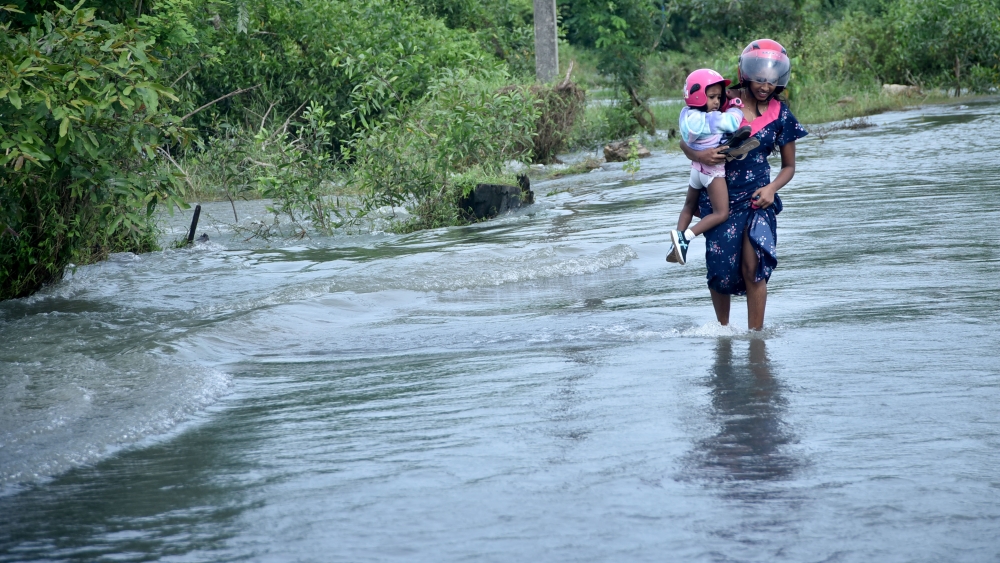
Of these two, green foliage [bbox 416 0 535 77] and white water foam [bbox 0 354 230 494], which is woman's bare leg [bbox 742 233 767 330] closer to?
white water foam [bbox 0 354 230 494]

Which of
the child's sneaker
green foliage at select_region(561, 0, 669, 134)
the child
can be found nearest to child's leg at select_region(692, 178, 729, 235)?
the child

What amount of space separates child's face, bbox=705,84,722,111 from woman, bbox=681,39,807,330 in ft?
0.58

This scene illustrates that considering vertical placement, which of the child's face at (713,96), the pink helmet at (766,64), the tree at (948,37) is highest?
the tree at (948,37)

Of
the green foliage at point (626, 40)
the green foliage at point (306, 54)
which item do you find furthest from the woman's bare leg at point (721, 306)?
the green foliage at point (626, 40)

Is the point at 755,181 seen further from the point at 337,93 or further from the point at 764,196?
the point at 337,93

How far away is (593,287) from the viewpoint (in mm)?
8055

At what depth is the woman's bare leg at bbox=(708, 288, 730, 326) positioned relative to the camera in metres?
6.12

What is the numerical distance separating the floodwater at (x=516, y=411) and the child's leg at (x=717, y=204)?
66 cm

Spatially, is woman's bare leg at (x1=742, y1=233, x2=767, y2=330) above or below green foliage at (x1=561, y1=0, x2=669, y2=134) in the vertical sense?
below

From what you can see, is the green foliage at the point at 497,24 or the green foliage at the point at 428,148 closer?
the green foliage at the point at 428,148

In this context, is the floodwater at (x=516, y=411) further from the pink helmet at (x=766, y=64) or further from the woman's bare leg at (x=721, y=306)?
the pink helmet at (x=766, y=64)

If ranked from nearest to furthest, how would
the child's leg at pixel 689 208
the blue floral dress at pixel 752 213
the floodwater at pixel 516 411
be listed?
1. the floodwater at pixel 516 411
2. the blue floral dress at pixel 752 213
3. the child's leg at pixel 689 208

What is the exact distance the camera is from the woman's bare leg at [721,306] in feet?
20.1

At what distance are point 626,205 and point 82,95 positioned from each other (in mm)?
7442
